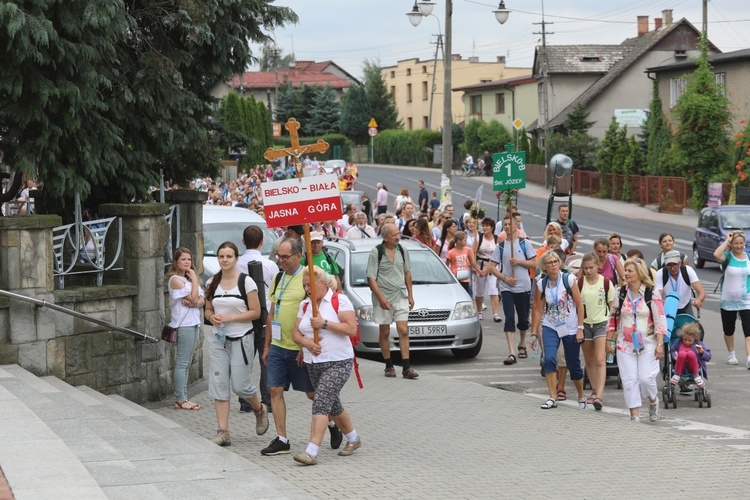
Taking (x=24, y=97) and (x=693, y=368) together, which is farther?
(x=693, y=368)

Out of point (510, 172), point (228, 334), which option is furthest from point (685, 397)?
point (510, 172)

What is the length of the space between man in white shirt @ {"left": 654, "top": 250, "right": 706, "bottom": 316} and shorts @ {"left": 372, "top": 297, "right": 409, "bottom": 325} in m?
2.98

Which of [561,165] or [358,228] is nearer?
[358,228]

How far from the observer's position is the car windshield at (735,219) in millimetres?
28312

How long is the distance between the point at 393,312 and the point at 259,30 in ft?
12.0

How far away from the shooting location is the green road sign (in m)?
18.2

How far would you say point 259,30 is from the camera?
1313cm

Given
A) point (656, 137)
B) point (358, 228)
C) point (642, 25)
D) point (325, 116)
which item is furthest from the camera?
point (325, 116)

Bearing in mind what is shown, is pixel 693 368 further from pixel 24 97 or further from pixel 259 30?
pixel 24 97

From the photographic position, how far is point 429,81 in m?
111

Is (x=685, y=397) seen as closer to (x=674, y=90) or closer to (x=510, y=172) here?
(x=510, y=172)

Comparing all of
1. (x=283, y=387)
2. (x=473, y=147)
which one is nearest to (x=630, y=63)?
(x=473, y=147)

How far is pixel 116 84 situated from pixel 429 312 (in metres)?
5.27

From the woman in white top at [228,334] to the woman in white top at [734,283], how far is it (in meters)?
7.65
